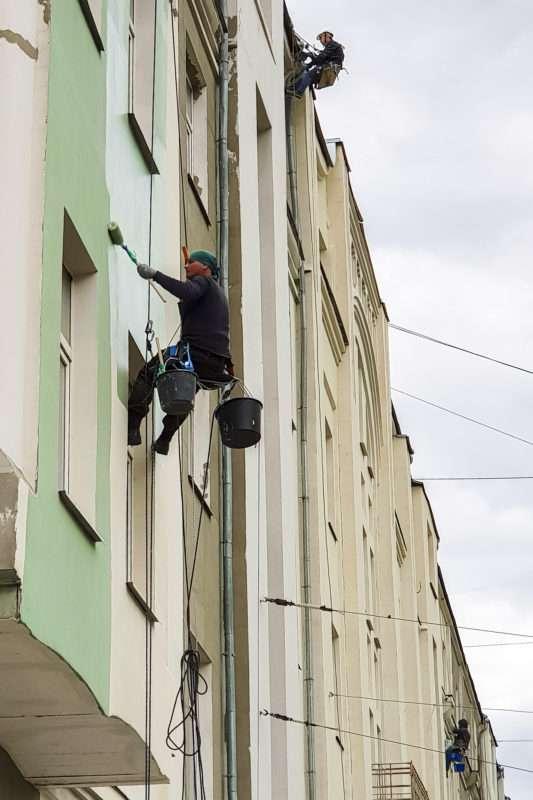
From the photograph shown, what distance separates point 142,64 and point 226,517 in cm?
495

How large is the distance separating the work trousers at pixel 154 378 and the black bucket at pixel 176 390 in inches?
5.5

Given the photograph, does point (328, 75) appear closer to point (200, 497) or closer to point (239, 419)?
point (200, 497)

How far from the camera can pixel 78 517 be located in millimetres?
9992

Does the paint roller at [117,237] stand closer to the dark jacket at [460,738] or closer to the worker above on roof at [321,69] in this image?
the worker above on roof at [321,69]

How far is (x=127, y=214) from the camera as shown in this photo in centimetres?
1242

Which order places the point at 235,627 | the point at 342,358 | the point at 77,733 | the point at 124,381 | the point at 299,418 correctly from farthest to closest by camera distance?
the point at 342,358
the point at 299,418
the point at 235,627
the point at 124,381
the point at 77,733

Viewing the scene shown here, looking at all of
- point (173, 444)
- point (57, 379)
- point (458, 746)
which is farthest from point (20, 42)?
point (458, 746)

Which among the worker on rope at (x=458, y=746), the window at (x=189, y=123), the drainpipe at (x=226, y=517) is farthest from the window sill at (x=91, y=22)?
the worker on rope at (x=458, y=746)

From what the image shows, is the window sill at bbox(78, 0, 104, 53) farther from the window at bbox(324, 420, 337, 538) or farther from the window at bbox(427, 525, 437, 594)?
the window at bbox(427, 525, 437, 594)

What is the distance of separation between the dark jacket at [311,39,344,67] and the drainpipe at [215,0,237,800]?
22.9 ft

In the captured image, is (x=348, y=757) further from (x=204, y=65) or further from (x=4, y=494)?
(x=4, y=494)

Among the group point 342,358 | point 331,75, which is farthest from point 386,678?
point 331,75

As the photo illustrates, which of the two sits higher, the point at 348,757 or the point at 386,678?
the point at 386,678

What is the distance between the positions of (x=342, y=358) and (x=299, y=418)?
18.9 feet
